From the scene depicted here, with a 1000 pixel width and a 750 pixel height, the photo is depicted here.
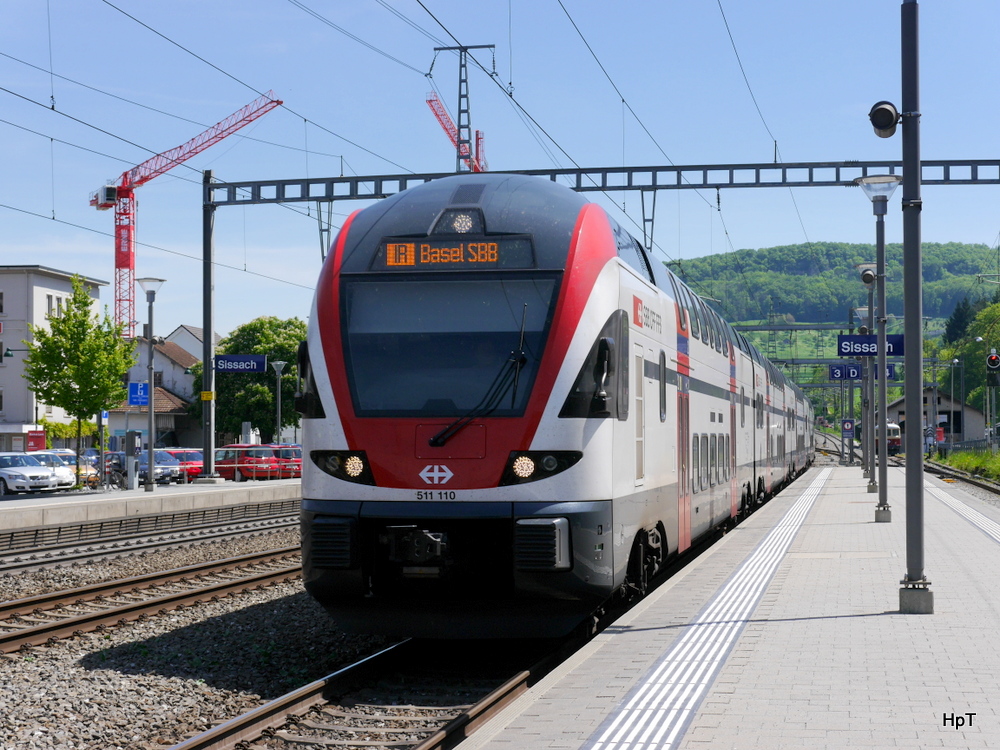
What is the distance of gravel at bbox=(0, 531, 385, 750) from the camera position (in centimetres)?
730

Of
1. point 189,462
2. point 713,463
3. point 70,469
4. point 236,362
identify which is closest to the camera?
point 713,463

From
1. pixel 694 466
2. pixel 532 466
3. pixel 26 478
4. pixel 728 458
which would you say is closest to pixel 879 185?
pixel 728 458

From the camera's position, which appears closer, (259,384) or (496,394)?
(496,394)

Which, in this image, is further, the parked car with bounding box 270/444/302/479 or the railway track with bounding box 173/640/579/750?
the parked car with bounding box 270/444/302/479

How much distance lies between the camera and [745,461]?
21719 mm

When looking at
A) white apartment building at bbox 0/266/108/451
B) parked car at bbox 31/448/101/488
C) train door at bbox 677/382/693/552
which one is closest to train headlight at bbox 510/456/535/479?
train door at bbox 677/382/693/552

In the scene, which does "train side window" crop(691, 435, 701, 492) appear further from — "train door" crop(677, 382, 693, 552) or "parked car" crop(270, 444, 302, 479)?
"parked car" crop(270, 444, 302, 479)

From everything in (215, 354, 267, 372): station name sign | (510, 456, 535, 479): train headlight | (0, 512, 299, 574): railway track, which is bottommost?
(0, 512, 299, 574): railway track

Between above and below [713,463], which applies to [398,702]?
below

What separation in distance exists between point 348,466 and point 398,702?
1808 mm

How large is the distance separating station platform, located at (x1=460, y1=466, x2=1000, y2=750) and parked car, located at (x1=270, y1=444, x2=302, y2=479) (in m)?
33.3

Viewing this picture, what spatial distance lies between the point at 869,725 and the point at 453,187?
18.3 ft

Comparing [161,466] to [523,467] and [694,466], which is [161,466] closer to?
[694,466]

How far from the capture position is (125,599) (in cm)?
1330
